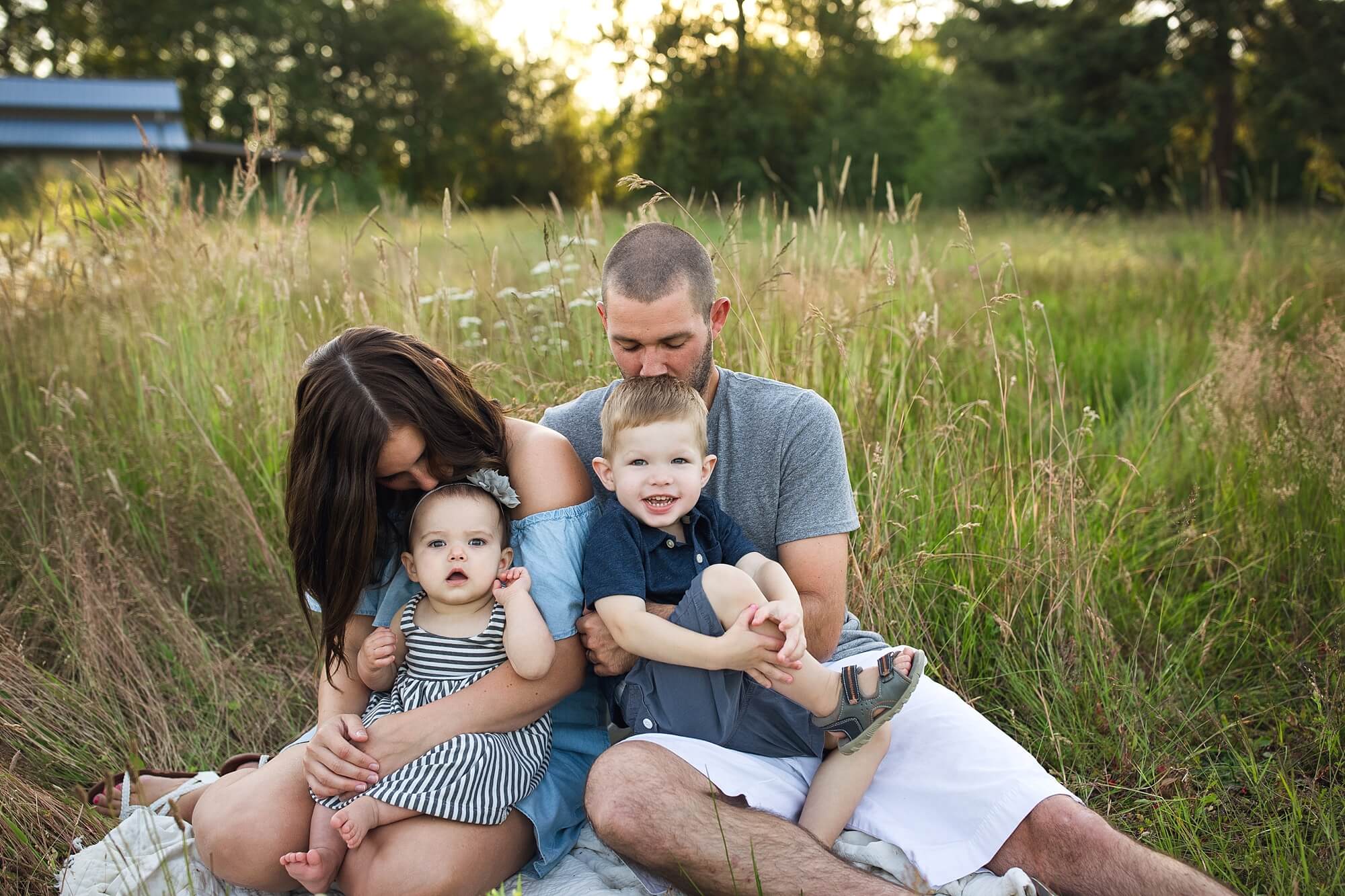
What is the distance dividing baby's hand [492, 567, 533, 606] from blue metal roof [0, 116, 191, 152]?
1085 inches

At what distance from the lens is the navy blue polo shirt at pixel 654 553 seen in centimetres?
226

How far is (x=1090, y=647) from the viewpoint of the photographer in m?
2.87

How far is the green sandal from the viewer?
7.09 feet

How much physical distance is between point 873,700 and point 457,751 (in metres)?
0.93

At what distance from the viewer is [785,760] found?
2.36 m

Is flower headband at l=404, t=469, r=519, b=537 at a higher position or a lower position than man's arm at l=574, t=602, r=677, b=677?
higher

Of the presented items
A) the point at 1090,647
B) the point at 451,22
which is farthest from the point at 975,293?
the point at 451,22

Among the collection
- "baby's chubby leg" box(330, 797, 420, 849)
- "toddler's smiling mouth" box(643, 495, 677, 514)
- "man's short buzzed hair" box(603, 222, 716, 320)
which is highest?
"man's short buzzed hair" box(603, 222, 716, 320)

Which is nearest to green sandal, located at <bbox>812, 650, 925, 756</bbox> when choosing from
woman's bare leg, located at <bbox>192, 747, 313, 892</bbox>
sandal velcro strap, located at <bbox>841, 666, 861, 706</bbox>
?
sandal velcro strap, located at <bbox>841, 666, 861, 706</bbox>

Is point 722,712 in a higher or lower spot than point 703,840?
higher

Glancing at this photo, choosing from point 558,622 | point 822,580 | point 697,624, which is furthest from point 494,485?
point 822,580

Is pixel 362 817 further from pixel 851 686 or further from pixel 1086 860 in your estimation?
pixel 1086 860

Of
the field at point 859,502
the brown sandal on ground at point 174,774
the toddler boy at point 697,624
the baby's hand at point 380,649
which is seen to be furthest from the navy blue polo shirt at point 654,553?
the brown sandal on ground at point 174,774

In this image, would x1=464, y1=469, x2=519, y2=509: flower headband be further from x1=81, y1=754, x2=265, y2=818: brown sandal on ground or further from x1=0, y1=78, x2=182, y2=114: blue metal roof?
x1=0, y1=78, x2=182, y2=114: blue metal roof
